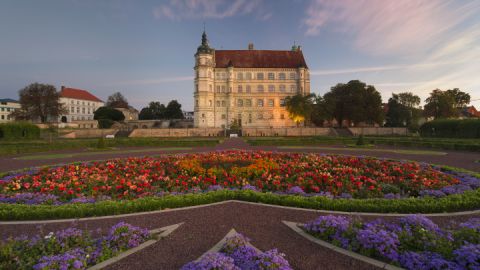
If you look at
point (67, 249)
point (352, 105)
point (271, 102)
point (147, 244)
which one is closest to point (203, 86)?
point (271, 102)

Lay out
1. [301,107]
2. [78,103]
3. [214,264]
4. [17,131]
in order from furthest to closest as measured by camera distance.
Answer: [78,103], [301,107], [17,131], [214,264]

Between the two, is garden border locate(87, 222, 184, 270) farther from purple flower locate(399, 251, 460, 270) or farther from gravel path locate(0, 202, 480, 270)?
purple flower locate(399, 251, 460, 270)

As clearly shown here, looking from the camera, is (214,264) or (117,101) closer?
(214,264)

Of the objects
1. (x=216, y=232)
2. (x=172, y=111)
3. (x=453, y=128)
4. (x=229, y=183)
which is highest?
(x=172, y=111)

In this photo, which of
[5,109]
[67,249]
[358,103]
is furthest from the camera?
[5,109]

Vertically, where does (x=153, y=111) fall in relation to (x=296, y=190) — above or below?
above

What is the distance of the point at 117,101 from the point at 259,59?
229 ft

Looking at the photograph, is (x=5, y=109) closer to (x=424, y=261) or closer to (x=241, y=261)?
(x=241, y=261)

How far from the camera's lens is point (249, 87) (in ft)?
255

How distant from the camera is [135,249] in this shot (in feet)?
16.5

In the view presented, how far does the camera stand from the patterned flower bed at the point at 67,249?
163 inches

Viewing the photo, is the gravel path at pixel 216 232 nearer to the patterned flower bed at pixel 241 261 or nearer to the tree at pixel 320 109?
the patterned flower bed at pixel 241 261

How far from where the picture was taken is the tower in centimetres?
7306

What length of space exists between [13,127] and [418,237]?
182 ft
